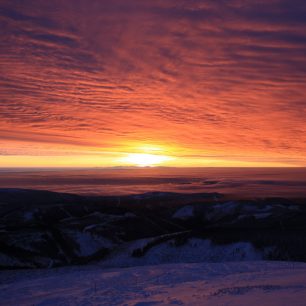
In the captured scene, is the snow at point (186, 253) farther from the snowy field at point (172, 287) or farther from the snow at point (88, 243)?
the snowy field at point (172, 287)

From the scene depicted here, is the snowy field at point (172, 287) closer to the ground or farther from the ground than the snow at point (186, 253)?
farther from the ground

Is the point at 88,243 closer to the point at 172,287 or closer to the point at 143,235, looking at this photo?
the point at 143,235

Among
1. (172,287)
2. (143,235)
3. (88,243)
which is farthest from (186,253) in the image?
(172,287)

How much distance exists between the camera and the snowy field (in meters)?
11.5

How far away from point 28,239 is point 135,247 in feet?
25.5

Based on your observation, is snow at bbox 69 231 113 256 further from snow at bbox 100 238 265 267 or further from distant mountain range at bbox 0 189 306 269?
snow at bbox 100 238 265 267

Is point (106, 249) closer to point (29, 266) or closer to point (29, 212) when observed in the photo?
point (29, 266)

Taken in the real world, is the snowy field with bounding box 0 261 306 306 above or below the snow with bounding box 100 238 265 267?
above

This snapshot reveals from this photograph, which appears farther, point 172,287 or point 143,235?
point 143,235

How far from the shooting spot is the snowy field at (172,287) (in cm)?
1146

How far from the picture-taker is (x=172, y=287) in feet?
47.5

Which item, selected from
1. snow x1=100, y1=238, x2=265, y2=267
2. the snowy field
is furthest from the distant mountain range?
the snowy field

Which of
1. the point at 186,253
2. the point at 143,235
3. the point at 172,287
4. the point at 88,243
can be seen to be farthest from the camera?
the point at 143,235

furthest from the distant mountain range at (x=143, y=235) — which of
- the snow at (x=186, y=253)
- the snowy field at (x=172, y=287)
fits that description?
the snowy field at (x=172, y=287)
